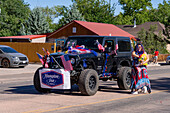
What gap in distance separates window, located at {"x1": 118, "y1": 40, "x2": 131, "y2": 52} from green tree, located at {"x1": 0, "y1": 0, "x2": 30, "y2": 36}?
64325 mm

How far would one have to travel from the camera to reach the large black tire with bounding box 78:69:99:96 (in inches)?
420

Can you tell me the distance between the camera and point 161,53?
5209cm

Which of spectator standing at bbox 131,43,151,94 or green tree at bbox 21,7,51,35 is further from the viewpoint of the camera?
green tree at bbox 21,7,51,35

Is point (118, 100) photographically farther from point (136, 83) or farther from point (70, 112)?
point (70, 112)

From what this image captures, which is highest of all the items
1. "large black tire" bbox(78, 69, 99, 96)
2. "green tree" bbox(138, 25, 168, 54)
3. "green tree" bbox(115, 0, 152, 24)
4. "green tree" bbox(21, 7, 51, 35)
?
"green tree" bbox(115, 0, 152, 24)

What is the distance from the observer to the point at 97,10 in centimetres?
9131

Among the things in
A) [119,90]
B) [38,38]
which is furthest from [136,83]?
[38,38]

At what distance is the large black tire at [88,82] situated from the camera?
10.7 m

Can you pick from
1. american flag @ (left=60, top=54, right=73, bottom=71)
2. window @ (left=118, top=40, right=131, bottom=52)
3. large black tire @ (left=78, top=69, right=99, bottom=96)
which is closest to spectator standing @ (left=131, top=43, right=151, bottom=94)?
large black tire @ (left=78, top=69, right=99, bottom=96)

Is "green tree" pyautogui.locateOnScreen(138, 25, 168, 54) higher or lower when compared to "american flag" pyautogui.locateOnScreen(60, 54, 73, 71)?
higher

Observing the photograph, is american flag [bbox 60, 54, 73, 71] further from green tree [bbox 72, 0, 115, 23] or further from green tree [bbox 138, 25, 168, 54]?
green tree [bbox 72, 0, 115, 23]

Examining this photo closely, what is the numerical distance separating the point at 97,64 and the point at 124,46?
2.06 m

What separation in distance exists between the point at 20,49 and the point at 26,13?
168 feet

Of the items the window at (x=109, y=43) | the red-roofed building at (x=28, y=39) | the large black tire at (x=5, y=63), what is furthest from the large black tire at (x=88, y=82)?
the red-roofed building at (x=28, y=39)
